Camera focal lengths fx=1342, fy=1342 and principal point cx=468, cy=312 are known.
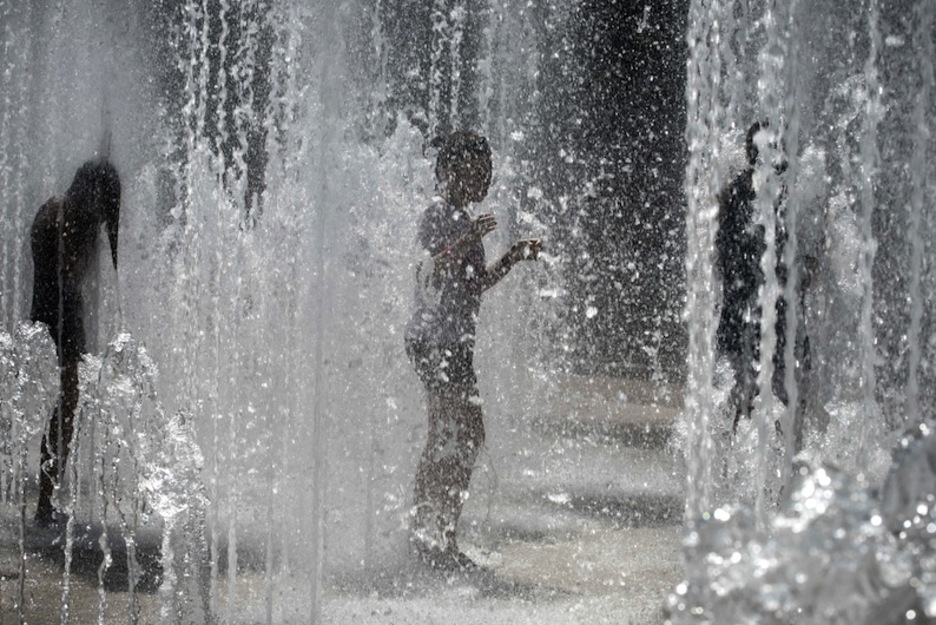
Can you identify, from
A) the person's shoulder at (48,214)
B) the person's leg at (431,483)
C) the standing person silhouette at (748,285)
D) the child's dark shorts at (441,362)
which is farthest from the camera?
the person's shoulder at (48,214)

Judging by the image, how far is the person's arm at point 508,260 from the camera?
422 centimetres

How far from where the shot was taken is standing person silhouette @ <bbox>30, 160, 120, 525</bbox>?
16.3 ft

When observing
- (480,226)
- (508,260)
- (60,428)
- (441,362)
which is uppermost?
(480,226)

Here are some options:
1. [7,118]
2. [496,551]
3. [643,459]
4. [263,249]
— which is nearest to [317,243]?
[263,249]

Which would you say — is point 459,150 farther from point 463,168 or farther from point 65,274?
point 65,274

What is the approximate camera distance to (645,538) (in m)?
5.22

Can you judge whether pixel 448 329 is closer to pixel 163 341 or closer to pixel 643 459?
pixel 643 459

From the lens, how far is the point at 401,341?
18.2ft

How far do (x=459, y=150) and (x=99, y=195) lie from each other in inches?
65.8

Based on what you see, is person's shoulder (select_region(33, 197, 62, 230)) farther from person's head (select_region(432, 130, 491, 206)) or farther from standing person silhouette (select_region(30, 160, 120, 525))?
person's head (select_region(432, 130, 491, 206))

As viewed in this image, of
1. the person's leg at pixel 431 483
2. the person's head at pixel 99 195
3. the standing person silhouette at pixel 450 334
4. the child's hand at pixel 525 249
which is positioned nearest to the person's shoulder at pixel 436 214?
the standing person silhouette at pixel 450 334

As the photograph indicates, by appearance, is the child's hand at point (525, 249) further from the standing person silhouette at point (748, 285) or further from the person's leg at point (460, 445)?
the standing person silhouette at point (748, 285)

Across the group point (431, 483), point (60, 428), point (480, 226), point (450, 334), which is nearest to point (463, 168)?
point (480, 226)

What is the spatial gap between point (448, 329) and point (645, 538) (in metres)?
1.58
